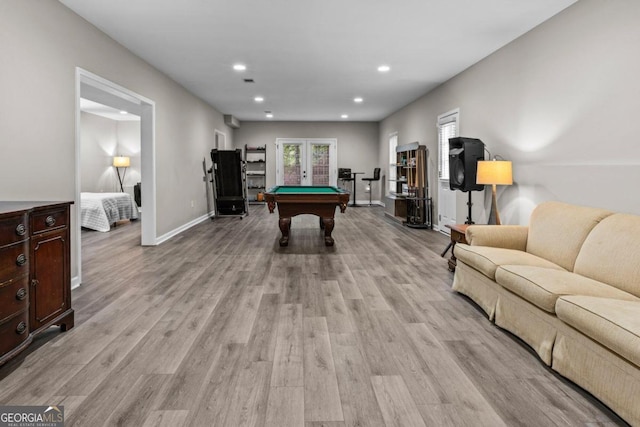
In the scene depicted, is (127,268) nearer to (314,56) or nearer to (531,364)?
(314,56)

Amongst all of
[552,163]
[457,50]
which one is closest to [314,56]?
[457,50]

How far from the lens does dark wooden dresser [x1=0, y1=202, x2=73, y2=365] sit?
79.7 inches

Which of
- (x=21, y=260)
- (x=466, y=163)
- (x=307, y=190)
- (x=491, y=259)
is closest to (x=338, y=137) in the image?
(x=307, y=190)

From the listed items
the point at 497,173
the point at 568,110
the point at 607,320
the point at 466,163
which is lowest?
the point at 607,320

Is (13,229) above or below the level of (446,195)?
below

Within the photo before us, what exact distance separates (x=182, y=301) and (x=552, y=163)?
11.8 ft

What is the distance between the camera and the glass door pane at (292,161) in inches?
479

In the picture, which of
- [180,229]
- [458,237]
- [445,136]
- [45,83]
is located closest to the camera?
[45,83]

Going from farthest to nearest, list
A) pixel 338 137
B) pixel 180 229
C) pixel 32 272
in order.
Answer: pixel 338 137 → pixel 180 229 → pixel 32 272

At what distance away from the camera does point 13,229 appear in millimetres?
2076

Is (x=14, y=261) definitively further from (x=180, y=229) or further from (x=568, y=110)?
(x=180, y=229)

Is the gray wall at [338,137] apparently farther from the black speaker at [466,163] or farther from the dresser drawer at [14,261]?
the dresser drawer at [14,261]

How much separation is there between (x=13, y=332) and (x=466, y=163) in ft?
14.7

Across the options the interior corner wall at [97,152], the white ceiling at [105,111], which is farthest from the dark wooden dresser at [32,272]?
the interior corner wall at [97,152]
